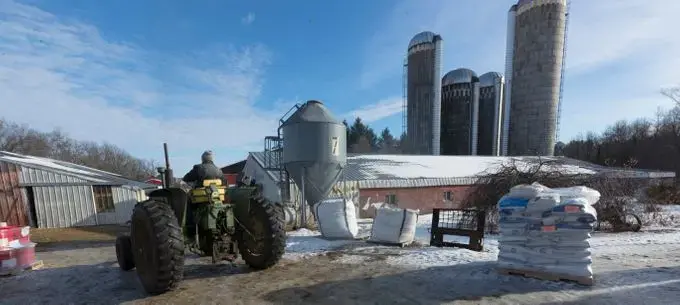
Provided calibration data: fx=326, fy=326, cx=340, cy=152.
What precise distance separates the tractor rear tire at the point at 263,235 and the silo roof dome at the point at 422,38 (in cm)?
2400

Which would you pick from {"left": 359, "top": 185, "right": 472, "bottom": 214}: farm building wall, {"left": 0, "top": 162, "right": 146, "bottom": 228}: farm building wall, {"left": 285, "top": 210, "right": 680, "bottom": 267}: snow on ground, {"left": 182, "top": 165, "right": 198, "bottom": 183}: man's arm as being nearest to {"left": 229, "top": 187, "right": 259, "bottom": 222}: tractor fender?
{"left": 182, "top": 165, "right": 198, "bottom": 183}: man's arm

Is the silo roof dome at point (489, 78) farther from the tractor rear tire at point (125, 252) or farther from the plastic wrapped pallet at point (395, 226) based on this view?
the tractor rear tire at point (125, 252)

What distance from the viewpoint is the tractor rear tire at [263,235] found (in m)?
5.30

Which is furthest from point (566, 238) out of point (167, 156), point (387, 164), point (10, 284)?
point (387, 164)

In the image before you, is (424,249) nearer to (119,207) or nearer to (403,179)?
(403,179)

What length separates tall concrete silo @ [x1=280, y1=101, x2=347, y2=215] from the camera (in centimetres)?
1068

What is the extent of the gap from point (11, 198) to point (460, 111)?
28520 mm

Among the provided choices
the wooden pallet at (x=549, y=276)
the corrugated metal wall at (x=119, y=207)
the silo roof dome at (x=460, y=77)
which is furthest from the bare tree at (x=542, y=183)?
the silo roof dome at (x=460, y=77)

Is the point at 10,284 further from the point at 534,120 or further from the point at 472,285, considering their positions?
the point at 534,120

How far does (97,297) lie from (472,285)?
16.8 feet

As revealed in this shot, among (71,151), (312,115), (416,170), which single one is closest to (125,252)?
(312,115)

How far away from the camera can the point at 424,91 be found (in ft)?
85.6

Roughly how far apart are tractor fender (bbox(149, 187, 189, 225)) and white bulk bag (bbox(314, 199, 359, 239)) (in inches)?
157

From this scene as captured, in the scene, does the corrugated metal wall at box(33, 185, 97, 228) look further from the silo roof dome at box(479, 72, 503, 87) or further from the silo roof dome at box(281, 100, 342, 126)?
the silo roof dome at box(479, 72, 503, 87)
